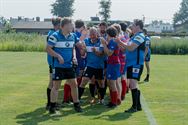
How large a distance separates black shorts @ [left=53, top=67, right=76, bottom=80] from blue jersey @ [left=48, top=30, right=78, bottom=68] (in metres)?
0.08

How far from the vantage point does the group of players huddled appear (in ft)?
28.2

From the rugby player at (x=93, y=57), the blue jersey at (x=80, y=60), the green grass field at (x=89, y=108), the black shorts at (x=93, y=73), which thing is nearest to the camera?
the green grass field at (x=89, y=108)

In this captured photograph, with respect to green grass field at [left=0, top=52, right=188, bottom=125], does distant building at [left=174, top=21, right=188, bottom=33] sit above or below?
above

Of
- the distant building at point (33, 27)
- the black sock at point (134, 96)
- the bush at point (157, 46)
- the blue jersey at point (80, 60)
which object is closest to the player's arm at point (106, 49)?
the black sock at point (134, 96)

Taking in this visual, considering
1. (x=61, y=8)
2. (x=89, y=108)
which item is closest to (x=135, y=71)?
(x=89, y=108)

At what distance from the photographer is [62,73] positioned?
28.4ft

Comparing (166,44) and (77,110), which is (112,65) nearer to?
(77,110)

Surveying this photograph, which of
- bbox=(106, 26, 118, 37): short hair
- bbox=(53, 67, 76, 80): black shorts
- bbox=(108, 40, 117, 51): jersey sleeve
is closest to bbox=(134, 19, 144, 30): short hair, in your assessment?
bbox=(106, 26, 118, 37): short hair

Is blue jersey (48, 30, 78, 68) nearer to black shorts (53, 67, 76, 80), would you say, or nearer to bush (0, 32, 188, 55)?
black shorts (53, 67, 76, 80)

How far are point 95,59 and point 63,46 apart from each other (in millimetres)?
1312

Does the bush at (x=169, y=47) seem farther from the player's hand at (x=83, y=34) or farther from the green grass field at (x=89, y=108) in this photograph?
the player's hand at (x=83, y=34)

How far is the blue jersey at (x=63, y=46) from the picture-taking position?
848 cm

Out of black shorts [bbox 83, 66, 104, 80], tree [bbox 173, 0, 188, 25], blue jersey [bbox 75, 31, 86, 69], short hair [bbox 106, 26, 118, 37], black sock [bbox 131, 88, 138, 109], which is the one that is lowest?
black sock [bbox 131, 88, 138, 109]

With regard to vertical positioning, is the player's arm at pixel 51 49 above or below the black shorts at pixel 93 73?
above
